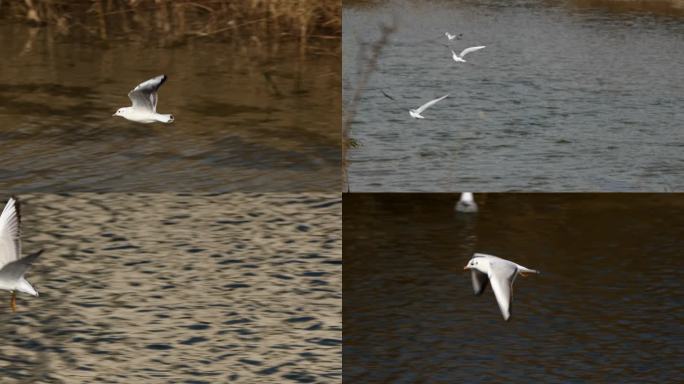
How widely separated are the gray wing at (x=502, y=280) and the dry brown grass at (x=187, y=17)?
4.45 m

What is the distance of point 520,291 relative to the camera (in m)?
6.27

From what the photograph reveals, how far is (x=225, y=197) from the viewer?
22.4ft

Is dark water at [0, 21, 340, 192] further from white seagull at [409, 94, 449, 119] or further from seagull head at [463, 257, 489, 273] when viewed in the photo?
seagull head at [463, 257, 489, 273]

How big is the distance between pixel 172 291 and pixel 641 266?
1832 millimetres

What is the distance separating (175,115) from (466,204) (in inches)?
68.7

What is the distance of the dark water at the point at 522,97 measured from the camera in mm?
7895

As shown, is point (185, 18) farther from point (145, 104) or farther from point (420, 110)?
point (145, 104)

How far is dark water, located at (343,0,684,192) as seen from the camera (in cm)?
789

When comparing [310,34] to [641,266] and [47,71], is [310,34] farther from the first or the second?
[641,266]

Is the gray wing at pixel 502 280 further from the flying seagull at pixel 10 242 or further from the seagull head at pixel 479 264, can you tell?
the flying seagull at pixel 10 242

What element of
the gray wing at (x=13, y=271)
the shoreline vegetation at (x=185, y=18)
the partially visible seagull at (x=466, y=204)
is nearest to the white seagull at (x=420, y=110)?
the partially visible seagull at (x=466, y=204)

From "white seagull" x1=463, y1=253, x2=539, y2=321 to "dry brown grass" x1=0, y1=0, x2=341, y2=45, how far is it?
440cm

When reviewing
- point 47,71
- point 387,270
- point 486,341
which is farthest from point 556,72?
point 486,341

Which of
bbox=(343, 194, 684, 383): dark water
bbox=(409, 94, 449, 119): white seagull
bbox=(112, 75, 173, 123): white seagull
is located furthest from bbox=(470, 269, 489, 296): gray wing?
bbox=(409, 94, 449, 119): white seagull
